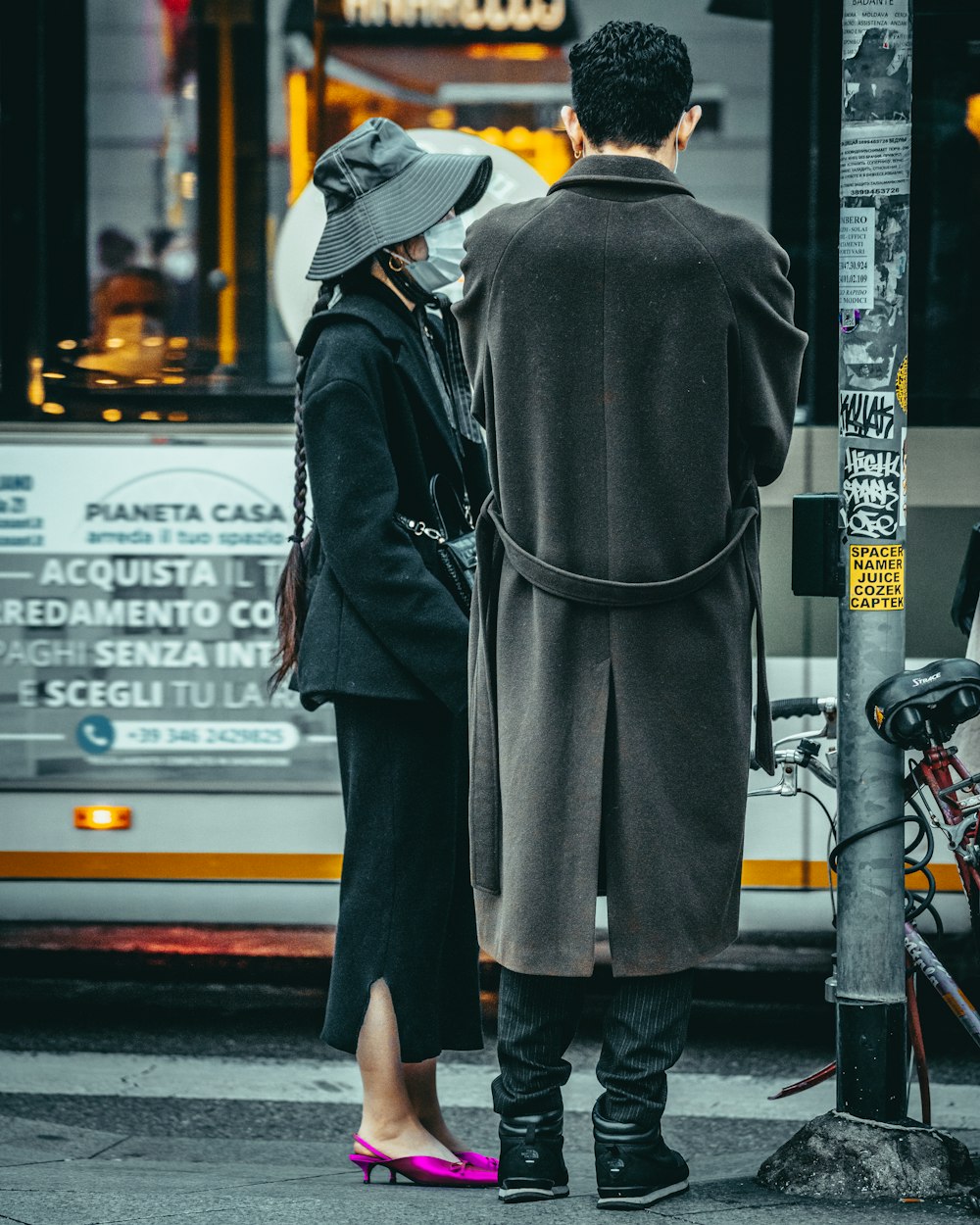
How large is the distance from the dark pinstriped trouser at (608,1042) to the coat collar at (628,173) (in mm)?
1285

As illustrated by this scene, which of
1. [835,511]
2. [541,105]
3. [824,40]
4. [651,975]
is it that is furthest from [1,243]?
[651,975]

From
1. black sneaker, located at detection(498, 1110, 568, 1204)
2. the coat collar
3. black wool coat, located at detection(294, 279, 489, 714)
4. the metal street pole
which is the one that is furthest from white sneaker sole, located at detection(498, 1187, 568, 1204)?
the coat collar

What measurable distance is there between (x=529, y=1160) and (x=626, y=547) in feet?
3.44

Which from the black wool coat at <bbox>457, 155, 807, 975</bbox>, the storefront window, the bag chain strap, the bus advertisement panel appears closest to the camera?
the black wool coat at <bbox>457, 155, 807, 975</bbox>

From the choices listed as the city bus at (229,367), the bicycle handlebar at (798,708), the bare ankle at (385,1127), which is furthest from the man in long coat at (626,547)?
the city bus at (229,367)

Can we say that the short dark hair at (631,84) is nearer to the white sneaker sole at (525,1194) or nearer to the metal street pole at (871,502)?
the metal street pole at (871,502)

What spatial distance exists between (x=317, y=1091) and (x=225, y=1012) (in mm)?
714

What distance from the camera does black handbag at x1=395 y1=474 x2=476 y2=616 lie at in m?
3.25

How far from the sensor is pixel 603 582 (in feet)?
8.83

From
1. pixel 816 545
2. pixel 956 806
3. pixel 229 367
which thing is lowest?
pixel 956 806

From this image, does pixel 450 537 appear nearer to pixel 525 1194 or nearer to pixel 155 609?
pixel 525 1194

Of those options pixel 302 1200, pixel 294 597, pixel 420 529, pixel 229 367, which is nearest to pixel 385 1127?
pixel 302 1200

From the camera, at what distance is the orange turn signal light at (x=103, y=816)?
476cm

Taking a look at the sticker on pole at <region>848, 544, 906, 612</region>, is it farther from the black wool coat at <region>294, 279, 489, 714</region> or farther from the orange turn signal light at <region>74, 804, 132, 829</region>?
the orange turn signal light at <region>74, 804, 132, 829</region>
